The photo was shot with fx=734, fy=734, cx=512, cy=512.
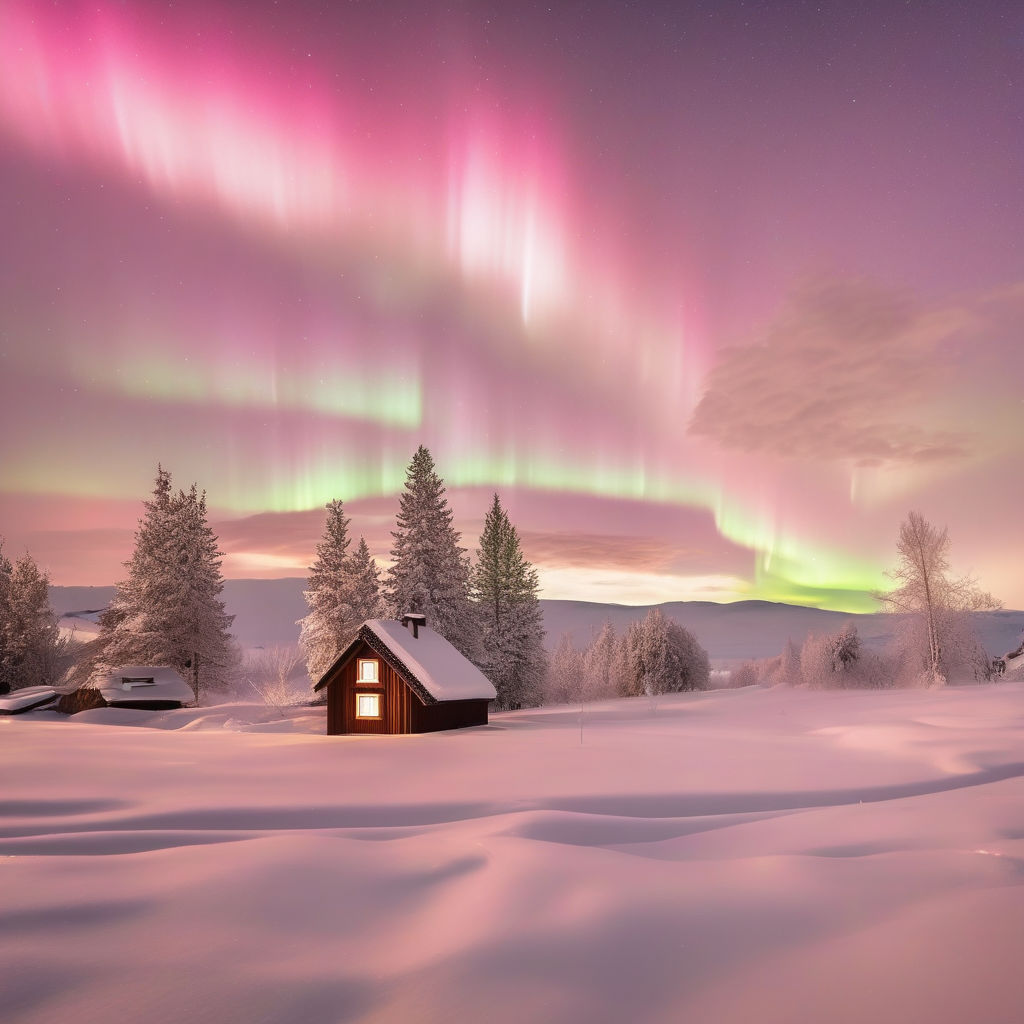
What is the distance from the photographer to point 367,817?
13.3 m

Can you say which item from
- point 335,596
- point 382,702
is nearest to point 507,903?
point 382,702

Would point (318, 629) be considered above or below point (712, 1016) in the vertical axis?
above

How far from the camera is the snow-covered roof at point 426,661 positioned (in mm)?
32312

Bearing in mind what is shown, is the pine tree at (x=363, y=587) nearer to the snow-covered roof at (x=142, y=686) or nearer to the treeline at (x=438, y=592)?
the treeline at (x=438, y=592)

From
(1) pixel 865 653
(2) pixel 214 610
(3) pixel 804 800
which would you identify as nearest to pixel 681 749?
(3) pixel 804 800

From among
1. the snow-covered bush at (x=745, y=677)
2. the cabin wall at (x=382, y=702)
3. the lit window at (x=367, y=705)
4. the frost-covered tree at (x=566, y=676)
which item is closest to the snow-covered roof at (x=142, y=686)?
the cabin wall at (x=382, y=702)

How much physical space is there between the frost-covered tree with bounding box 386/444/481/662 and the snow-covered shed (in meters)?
15.4

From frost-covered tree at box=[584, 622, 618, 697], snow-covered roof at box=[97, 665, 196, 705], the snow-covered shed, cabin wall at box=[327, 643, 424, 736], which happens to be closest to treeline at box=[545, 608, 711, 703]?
frost-covered tree at box=[584, 622, 618, 697]

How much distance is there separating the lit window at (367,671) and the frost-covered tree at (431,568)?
943cm

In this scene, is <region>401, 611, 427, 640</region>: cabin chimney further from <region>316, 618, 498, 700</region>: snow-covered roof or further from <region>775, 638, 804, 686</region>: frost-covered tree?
<region>775, 638, 804, 686</region>: frost-covered tree

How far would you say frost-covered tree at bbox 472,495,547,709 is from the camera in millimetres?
51844

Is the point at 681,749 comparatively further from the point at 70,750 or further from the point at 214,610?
the point at 214,610

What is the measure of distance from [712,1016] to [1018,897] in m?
3.92

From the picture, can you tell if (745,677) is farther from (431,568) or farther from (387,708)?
(387,708)
